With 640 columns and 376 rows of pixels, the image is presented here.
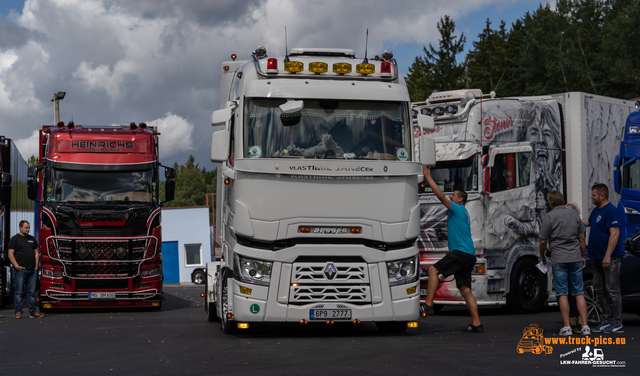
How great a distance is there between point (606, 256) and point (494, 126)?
4.34 m

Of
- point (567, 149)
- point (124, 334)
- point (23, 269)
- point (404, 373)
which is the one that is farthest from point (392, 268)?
point (23, 269)

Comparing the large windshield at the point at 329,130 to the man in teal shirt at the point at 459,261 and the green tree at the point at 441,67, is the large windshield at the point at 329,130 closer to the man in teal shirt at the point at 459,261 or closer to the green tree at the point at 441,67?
the man in teal shirt at the point at 459,261

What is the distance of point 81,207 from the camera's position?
1602cm

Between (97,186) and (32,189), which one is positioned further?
(97,186)

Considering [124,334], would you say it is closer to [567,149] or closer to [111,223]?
[111,223]

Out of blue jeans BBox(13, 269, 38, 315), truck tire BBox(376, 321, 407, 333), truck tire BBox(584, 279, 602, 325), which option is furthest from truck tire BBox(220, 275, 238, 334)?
blue jeans BBox(13, 269, 38, 315)

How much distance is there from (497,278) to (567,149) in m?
3.02

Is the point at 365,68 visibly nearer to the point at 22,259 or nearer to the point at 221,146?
the point at 221,146

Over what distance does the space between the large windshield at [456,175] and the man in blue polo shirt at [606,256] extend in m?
3.35

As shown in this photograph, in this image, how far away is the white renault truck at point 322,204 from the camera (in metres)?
10.1

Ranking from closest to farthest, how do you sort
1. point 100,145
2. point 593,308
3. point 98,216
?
point 593,308
point 98,216
point 100,145

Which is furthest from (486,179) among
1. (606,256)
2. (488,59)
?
(488,59)

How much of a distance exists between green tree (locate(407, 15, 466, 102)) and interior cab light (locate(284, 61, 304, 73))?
45.0 meters

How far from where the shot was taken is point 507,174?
1452cm
